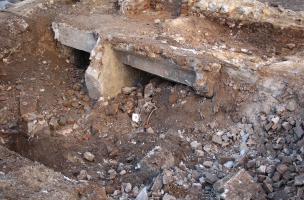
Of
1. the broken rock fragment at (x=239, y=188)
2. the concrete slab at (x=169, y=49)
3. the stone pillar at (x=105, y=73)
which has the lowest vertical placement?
the broken rock fragment at (x=239, y=188)

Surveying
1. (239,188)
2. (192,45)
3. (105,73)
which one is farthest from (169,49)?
(239,188)

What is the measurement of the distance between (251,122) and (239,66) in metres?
0.78

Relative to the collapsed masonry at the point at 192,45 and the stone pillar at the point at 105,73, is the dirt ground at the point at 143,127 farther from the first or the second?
the stone pillar at the point at 105,73

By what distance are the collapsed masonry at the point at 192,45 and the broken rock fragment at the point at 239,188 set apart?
1445 millimetres

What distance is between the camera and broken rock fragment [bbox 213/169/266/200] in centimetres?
525

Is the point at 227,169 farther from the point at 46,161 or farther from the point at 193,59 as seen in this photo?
the point at 46,161

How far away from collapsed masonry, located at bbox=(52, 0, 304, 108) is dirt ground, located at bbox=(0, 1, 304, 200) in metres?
0.05

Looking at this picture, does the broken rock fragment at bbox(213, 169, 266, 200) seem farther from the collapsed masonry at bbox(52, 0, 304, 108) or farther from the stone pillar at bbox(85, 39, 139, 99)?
the stone pillar at bbox(85, 39, 139, 99)

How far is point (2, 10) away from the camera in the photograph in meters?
8.51

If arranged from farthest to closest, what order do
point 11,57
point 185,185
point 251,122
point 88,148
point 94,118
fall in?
point 11,57 < point 94,118 < point 88,148 < point 251,122 < point 185,185

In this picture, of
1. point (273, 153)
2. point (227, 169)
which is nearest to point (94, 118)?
point (227, 169)

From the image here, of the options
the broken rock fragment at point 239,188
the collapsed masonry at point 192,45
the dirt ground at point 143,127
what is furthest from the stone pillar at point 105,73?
the broken rock fragment at point 239,188

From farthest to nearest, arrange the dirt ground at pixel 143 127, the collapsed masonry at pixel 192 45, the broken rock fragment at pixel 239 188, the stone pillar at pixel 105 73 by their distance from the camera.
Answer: the stone pillar at pixel 105 73
the collapsed masonry at pixel 192 45
the dirt ground at pixel 143 127
the broken rock fragment at pixel 239 188

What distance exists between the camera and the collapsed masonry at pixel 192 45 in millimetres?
6492
